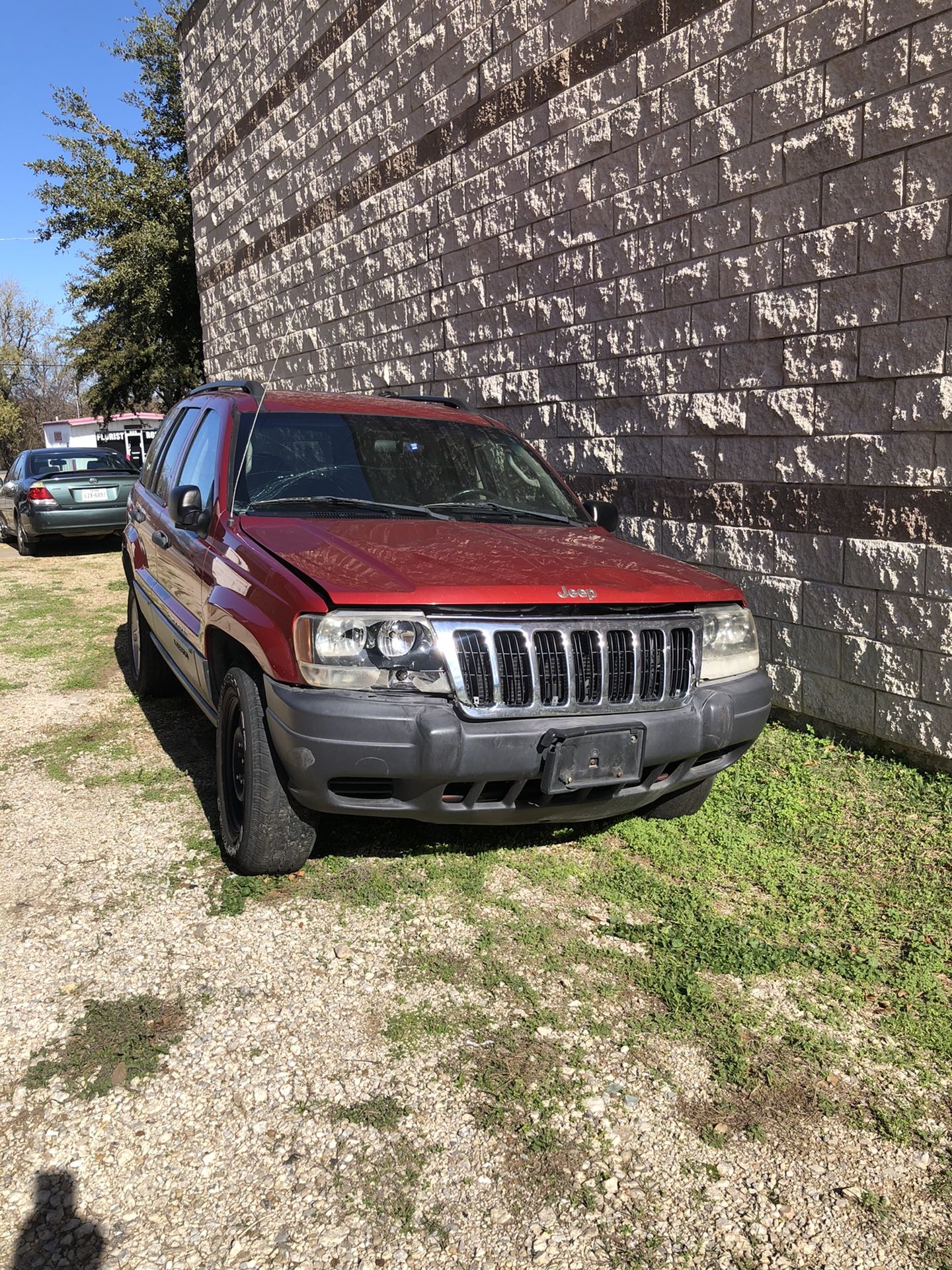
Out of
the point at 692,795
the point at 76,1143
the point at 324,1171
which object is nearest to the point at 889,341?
the point at 692,795

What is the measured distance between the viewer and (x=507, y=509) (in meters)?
4.76

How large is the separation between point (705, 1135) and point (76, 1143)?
1621mm

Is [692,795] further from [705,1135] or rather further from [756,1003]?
[705,1135]

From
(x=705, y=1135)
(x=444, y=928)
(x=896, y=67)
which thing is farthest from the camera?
(x=896, y=67)

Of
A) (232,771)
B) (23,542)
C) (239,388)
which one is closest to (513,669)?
(232,771)

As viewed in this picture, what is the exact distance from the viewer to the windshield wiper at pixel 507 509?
15.1 ft

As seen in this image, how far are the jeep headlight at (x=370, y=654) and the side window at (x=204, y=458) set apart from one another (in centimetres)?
153

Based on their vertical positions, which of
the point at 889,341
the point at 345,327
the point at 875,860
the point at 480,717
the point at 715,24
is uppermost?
the point at 715,24

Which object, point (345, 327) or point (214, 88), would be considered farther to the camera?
point (214, 88)

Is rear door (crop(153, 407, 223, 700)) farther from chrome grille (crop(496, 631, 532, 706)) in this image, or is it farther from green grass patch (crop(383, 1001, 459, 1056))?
green grass patch (crop(383, 1001, 459, 1056))

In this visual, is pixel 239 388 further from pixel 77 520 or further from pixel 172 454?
pixel 77 520

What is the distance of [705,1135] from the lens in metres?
2.62

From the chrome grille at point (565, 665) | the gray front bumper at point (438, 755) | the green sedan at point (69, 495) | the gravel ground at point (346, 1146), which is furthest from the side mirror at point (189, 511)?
the green sedan at point (69, 495)

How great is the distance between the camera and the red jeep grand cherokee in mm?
→ 3344
